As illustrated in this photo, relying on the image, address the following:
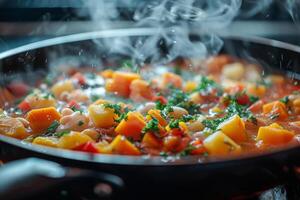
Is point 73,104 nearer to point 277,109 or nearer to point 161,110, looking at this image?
point 161,110

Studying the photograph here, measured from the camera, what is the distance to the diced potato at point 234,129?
221cm

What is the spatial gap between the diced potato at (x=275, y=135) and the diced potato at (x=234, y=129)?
92mm

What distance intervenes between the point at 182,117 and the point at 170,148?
0.48m

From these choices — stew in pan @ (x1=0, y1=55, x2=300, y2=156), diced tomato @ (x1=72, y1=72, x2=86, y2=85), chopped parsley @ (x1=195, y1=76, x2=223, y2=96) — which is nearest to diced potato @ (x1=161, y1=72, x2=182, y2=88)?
stew in pan @ (x1=0, y1=55, x2=300, y2=156)

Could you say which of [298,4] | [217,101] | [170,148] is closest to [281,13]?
[298,4]

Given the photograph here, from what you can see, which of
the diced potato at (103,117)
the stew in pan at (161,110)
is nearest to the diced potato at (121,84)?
the stew in pan at (161,110)

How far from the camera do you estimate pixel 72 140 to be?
2008 mm

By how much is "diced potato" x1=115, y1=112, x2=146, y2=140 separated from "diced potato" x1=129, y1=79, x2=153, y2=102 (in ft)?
2.36

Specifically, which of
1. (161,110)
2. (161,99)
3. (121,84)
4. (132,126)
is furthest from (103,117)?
(121,84)

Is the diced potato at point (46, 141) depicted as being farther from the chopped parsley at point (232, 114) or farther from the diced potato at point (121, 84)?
the diced potato at point (121, 84)

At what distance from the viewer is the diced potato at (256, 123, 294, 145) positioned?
7.13 feet

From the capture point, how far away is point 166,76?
3.18 metres

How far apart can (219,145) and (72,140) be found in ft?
2.07

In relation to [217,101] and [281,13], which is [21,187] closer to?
[217,101]
